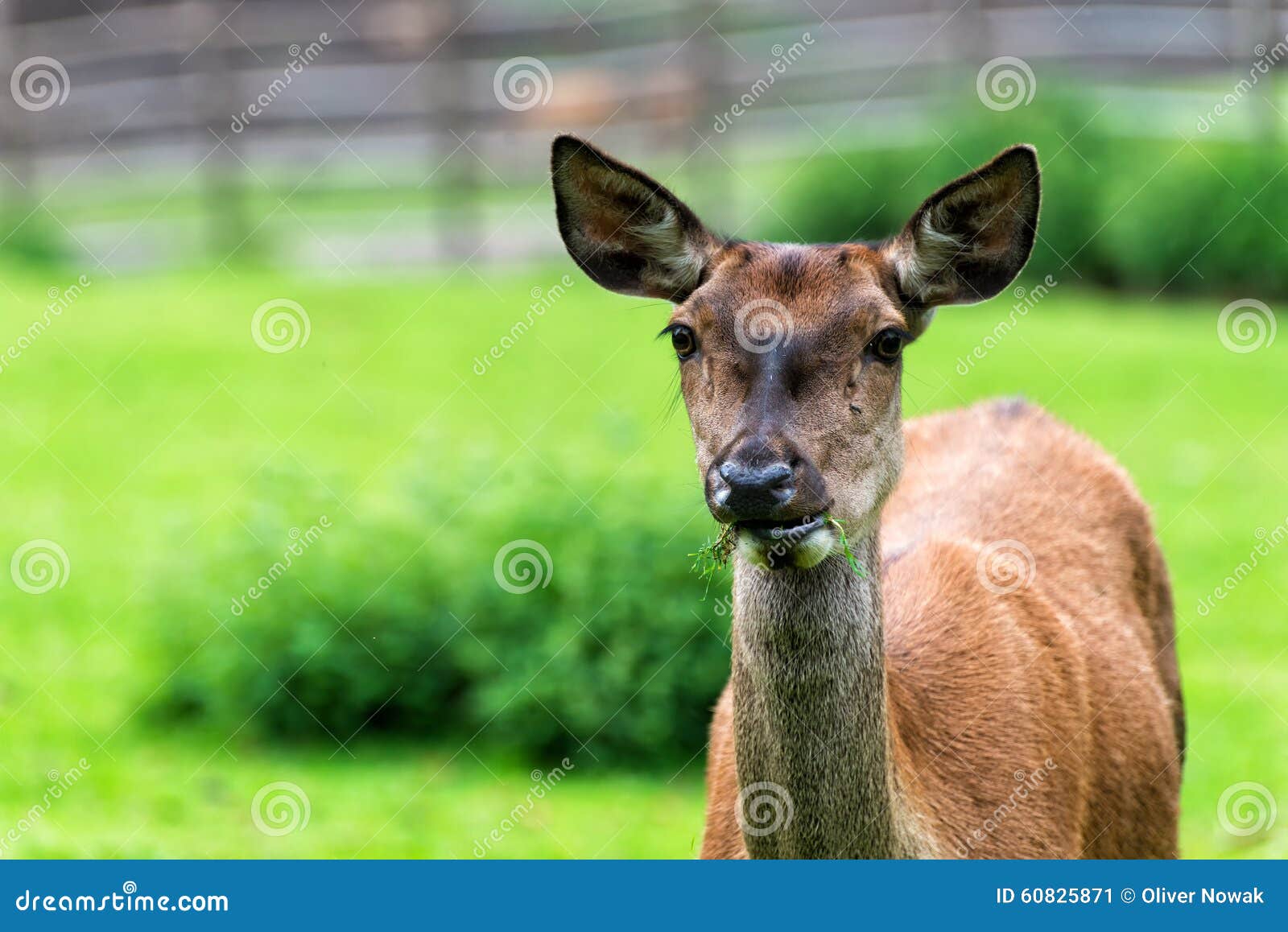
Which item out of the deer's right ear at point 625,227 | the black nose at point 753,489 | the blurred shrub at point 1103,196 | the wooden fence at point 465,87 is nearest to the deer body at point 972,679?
the black nose at point 753,489

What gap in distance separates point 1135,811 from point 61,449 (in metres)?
10.6

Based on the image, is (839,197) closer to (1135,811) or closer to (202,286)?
(202,286)

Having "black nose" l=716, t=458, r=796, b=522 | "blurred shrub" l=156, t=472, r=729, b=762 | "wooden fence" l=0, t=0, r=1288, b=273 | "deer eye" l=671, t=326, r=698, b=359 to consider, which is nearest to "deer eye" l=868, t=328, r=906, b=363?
"deer eye" l=671, t=326, r=698, b=359

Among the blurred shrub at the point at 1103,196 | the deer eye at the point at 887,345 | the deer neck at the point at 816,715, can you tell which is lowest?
the deer neck at the point at 816,715

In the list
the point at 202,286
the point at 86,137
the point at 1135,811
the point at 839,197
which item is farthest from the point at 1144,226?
the point at 86,137

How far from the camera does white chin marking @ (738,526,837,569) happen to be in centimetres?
413

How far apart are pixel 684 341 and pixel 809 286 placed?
1.23 feet

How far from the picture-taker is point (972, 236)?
4824 millimetres

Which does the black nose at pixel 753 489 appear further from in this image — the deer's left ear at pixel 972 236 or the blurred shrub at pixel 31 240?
the blurred shrub at pixel 31 240

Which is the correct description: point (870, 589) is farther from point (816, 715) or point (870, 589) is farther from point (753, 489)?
point (753, 489)

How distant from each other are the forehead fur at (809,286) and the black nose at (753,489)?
0.56 m

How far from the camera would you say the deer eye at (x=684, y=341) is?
459 cm

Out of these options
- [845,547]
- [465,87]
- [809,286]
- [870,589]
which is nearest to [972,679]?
[870,589]

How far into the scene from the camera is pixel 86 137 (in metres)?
25.9
